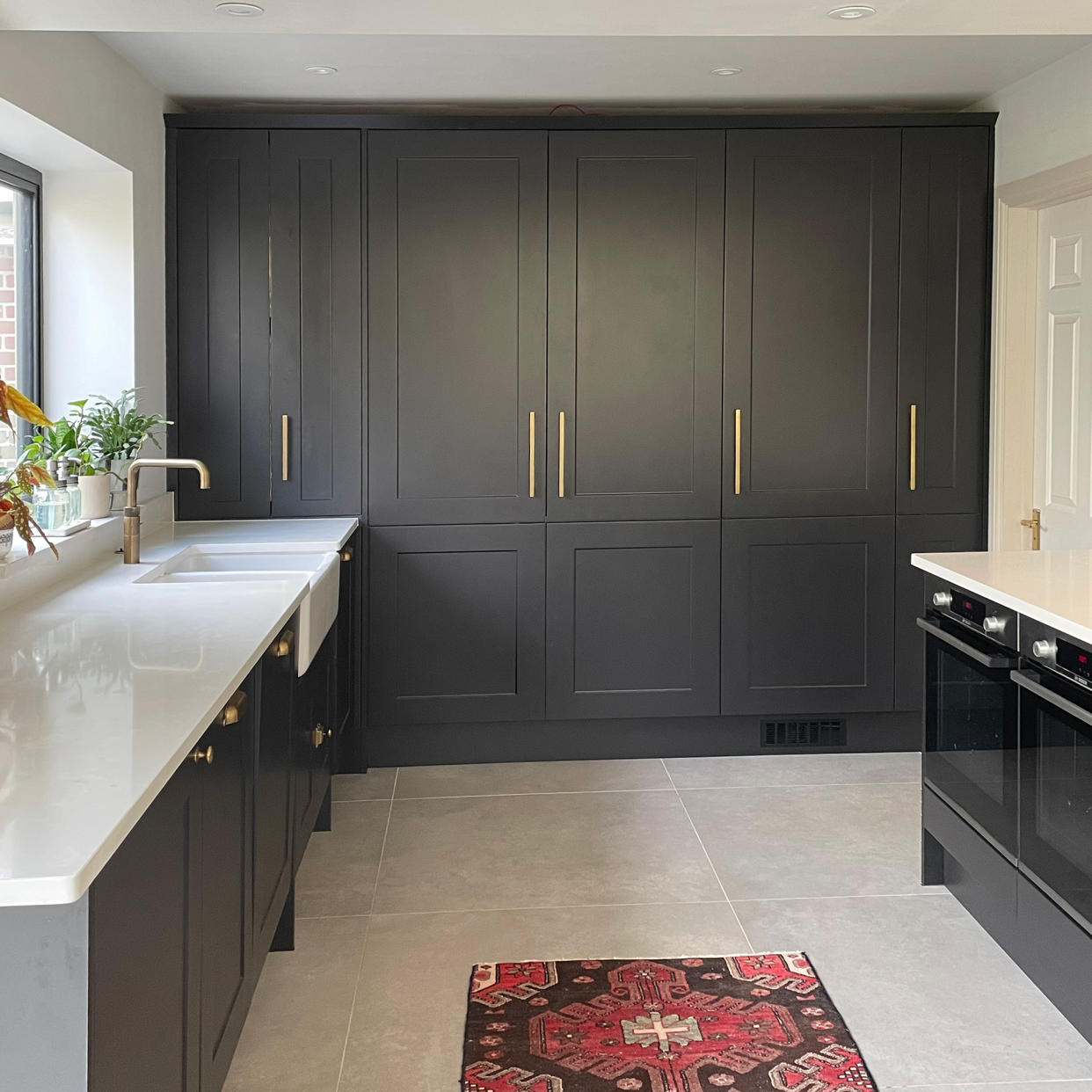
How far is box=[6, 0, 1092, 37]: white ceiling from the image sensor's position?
251 cm

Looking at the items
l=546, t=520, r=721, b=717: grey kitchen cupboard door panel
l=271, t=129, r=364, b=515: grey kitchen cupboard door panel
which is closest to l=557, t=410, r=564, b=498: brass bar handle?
l=546, t=520, r=721, b=717: grey kitchen cupboard door panel

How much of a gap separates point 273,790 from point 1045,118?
10.7 feet

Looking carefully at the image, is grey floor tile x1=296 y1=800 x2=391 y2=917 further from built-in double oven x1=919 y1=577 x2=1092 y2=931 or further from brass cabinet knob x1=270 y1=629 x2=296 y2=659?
built-in double oven x1=919 y1=577 x2=1092 y2=931

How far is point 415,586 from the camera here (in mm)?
4387

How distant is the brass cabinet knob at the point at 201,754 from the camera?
181cm

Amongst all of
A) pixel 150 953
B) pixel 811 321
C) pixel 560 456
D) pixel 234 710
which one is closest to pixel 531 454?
pixel 560 456

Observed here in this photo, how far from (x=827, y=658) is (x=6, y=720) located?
330 centimetres

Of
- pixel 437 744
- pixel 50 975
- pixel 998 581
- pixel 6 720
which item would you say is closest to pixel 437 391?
pixel 437 744

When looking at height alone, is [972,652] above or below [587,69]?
below

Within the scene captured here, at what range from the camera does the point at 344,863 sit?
3.49 metres

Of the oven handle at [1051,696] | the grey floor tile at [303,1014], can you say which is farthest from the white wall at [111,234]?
the oven handle at [1051,696]

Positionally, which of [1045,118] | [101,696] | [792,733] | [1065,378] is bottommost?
[792,733]

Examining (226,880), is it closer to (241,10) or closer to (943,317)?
(241,10)

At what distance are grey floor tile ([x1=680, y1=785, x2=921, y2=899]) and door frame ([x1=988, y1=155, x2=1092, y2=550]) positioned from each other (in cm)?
108
